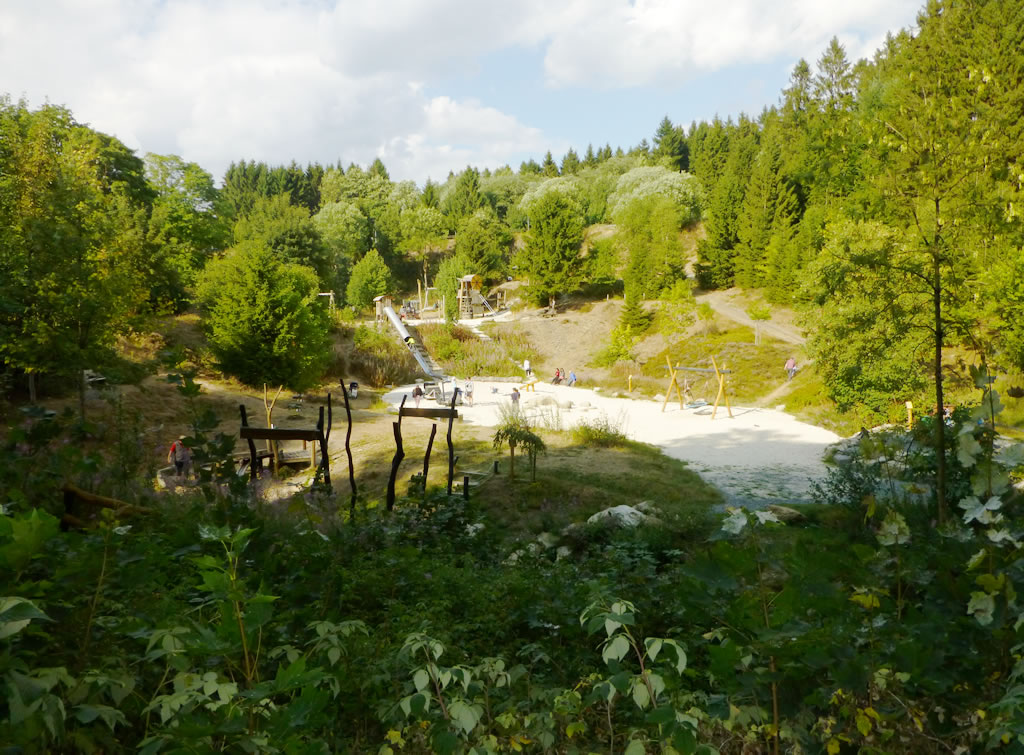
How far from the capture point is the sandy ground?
1246 centimetres

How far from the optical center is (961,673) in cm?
165

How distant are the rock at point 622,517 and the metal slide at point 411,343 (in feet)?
74.5

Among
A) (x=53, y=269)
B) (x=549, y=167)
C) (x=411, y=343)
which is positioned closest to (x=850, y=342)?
(x=53, y=269)

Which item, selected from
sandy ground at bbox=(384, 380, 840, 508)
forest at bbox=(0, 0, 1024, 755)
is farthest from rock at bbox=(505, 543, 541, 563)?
sandy ground at bbox=(384, 380, 840, 508)

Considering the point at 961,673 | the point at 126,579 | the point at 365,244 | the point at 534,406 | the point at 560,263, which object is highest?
the point at 365,244

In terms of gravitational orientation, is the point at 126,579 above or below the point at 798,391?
above

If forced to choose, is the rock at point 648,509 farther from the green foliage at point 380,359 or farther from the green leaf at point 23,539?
the green foliage at point 380,359

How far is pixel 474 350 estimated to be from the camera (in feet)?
110

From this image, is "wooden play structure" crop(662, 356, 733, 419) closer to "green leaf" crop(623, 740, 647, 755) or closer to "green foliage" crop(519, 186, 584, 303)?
"green foliage" crop(519, 186, 584, 303)

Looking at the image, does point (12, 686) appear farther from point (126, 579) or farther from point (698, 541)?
point (698, 541)

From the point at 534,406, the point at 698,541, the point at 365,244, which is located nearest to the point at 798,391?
the point at 534,406

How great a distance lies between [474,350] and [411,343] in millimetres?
3260

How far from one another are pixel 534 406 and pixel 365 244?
122 feet

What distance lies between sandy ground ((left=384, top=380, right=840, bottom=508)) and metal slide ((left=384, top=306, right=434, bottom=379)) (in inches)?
104
